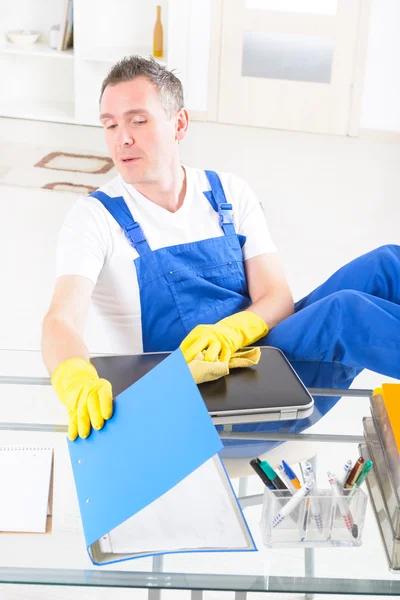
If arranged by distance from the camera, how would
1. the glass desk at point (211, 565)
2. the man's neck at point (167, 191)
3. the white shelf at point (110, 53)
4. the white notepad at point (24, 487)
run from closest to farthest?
the glass desk at point (211, 565) < the white notepad at point (24, 487) < the man's neck at point (167, 191) < the white shelf at point (110, 53)

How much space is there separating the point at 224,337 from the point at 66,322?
0.32m

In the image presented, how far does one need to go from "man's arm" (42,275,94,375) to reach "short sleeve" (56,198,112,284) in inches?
1.0

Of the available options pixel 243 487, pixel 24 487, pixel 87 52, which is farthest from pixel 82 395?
pixel 87 52

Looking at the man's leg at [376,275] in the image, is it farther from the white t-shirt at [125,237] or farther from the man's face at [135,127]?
the man's face at [135,127]

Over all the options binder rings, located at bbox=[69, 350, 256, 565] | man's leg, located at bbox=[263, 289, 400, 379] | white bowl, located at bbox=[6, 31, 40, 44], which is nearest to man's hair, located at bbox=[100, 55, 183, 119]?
man's leg, located at bbox=[263, 289, 400, 379]

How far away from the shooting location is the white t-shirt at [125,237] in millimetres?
1730

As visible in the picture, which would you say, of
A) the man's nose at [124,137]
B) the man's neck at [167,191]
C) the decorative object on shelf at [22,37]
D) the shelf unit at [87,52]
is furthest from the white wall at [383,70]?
the man's nose at [124,137]

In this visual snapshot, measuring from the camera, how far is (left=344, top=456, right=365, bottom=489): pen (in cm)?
112

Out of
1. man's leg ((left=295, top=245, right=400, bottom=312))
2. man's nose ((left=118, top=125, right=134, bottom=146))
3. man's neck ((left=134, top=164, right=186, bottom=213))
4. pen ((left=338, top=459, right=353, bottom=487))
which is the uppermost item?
man's nose ((left=118, top=125, right=134, bottom=146))

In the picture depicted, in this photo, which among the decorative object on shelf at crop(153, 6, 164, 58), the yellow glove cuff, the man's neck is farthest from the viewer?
the decorative object on shelf at crop(153, 6, 164, 58)

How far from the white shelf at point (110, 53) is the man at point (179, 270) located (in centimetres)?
380

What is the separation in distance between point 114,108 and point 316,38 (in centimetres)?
440

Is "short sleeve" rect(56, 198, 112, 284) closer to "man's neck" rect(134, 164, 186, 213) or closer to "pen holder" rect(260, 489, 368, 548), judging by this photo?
"man's neck" rect(134, 164, 186, 213)

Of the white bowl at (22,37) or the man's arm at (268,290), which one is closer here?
the man's arm at (268,290)
